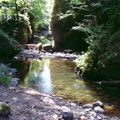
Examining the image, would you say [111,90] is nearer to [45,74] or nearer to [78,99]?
[78,99]

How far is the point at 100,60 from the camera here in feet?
50.0

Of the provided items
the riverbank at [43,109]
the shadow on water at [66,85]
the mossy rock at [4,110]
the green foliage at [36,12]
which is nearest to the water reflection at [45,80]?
the shadow on water at [66,85]

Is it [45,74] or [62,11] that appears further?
[62,11]

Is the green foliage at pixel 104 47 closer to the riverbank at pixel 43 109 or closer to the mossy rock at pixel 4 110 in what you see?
the riverbank at pixel 43 109

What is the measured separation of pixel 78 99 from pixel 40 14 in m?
30.9

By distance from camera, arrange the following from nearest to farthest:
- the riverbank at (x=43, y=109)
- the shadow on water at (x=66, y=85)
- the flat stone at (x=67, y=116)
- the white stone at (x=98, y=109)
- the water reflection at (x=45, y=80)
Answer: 1. the riverbank at (x=43, y=109)
2. the flat stone at (x=67, y=116)
3. the white stone at (x=98, y=109)
4. the shadow on water at (x=66, y=85)
5. the water reflection at (x=45, y=80)

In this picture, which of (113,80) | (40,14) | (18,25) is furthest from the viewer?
(40,14)

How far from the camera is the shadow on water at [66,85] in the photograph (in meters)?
12.2

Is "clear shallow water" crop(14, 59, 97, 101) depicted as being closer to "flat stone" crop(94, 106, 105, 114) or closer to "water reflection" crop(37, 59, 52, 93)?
"water reflection" crop(37, 59, 52, 93)

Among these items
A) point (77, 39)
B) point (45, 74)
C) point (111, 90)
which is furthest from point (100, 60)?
point (77, 39)

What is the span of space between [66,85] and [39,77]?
9.04 ft

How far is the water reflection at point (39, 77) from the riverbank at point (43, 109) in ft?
10.1

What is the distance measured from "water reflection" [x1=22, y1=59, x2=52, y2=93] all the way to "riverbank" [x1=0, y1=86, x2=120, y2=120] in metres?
3.06

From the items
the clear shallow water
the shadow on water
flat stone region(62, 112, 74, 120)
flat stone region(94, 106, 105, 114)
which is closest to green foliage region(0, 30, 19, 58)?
the shadow on water
